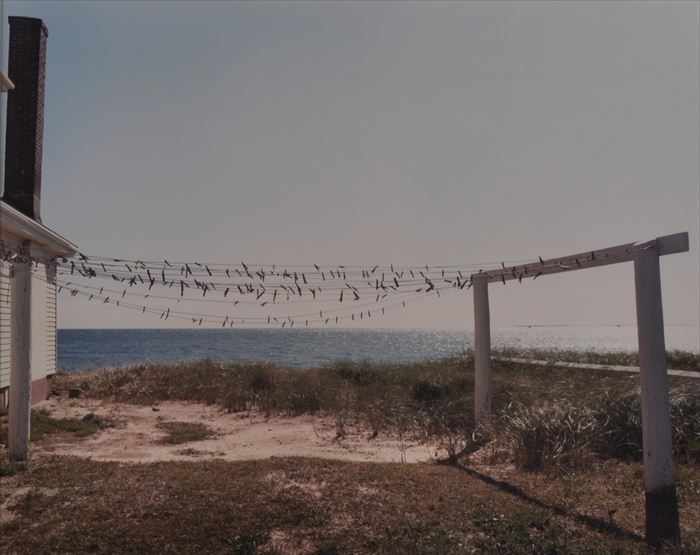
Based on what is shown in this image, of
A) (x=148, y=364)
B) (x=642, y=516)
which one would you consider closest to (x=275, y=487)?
(x=642, y=516)

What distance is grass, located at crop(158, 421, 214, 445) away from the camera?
11.4m

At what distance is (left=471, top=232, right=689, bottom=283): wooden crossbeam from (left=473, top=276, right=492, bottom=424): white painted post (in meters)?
0.24

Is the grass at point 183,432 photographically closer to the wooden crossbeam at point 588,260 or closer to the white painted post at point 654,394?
the wooden crossbeam at point 588,260

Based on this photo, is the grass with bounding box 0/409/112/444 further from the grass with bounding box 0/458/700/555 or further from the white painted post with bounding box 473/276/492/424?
the white painted post with bounding box 473/276/492/424

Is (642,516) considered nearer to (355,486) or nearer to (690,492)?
(690,492)

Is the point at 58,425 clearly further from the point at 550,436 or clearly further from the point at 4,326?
the point at 550,436

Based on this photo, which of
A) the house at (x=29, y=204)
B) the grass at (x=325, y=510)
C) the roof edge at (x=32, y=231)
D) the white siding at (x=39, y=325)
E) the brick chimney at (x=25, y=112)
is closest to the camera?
the grass at (x=325, y=510)

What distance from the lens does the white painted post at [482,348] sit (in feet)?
33.5

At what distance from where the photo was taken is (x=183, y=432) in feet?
39.9

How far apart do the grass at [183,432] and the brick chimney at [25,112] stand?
6.08 metres

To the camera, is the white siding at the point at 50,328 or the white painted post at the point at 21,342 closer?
the white painted post at the point at 21,342

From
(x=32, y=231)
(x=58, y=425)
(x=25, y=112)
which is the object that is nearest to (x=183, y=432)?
(x=58, y=425)

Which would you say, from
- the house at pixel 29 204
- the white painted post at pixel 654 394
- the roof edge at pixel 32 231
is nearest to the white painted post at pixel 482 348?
the white painted post at pixel 654 394

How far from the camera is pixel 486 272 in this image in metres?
9.98
